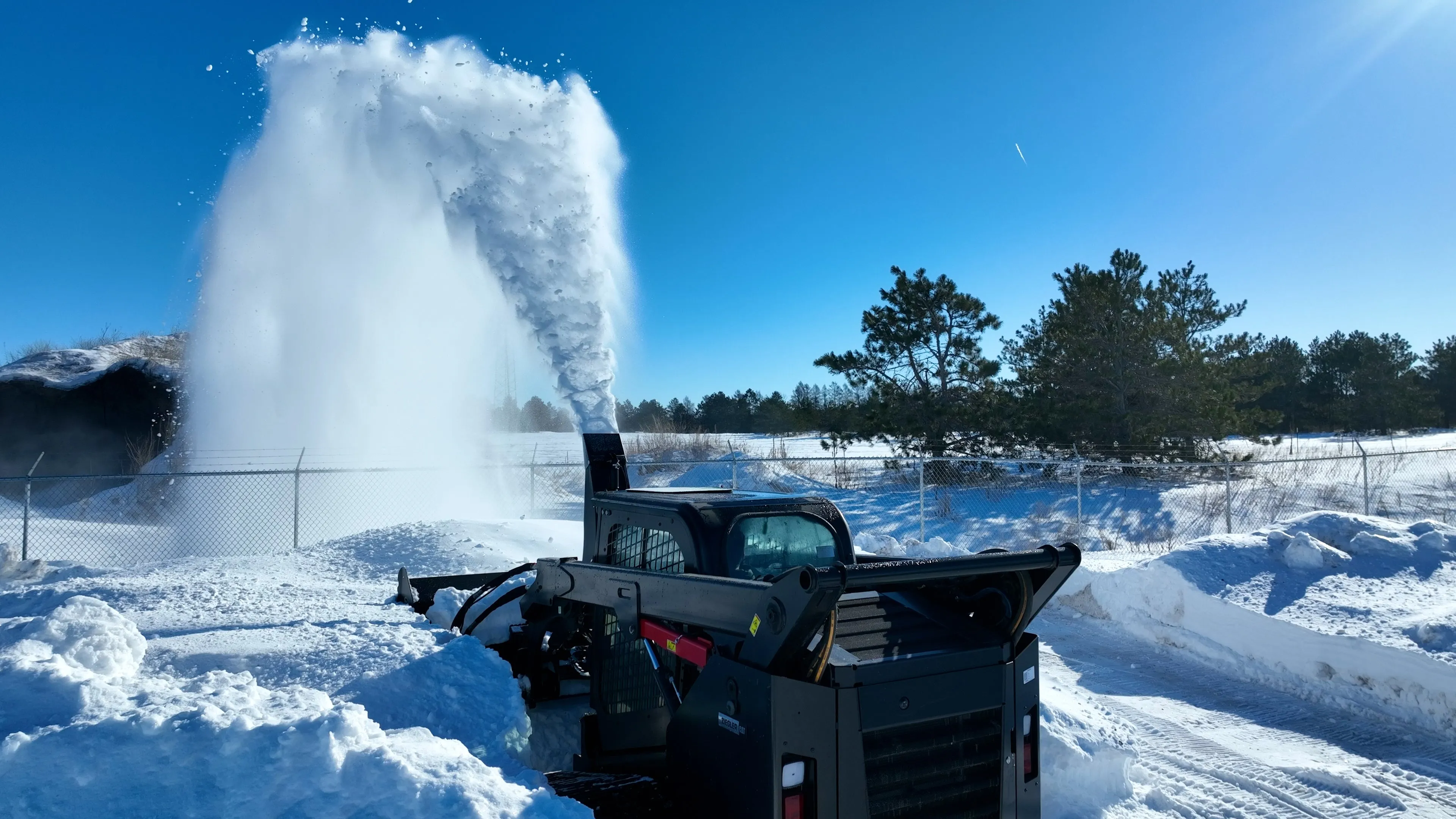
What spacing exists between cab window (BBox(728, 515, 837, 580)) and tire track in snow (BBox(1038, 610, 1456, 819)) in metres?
2.73

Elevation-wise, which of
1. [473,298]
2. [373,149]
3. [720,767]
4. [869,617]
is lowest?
[720,767]

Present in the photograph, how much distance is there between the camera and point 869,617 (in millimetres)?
3410

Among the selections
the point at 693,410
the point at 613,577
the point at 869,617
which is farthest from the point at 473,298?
the point at 693,410

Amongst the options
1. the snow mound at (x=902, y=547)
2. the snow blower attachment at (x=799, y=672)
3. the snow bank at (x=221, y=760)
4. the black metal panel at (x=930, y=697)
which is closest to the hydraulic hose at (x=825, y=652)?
the snow blower attachment at (x=799, y=672)

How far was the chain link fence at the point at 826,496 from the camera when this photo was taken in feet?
48.2

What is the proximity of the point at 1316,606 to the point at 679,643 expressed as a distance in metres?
7.42

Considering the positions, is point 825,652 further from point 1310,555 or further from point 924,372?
point 924,372

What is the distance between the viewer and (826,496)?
48.6 ft

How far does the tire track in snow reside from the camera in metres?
4.95

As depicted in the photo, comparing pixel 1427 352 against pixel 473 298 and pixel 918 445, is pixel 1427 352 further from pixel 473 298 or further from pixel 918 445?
pixel 473 298

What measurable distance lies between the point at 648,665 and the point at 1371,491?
73.9 feet

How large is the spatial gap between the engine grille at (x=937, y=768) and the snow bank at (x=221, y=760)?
1.16 m

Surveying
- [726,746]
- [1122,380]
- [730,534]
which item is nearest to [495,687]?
[730,534]

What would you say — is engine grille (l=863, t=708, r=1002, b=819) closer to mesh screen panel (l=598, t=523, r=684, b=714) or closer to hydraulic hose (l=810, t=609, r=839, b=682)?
hydraulic hose (l=810, t=609, r=839, b=682)
